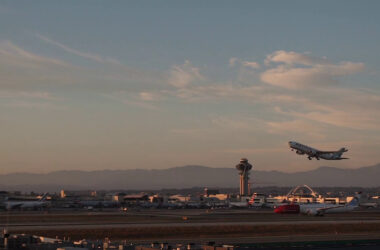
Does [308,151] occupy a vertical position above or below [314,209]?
above

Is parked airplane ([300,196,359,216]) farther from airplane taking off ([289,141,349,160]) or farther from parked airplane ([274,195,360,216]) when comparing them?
airplane taking off ([289,141,349,160])

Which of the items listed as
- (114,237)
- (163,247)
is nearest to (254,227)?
(114,237)

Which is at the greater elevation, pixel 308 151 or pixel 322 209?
pixel 308 151

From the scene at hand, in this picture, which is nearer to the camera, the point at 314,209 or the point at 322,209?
the point at 322,209

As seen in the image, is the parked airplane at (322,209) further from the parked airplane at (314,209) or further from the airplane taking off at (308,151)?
the airplane taking off at (308,151)

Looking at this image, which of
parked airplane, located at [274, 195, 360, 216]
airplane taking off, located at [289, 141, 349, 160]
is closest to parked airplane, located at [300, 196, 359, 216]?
parked airplane, located at [274, 195, 360, 216]

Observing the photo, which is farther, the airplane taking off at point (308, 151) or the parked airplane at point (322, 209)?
the airplane taking off at point (308, 151)

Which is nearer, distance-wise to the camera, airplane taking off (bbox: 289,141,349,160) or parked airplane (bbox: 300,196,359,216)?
parked airplane (bbox: 300,196,359,216)

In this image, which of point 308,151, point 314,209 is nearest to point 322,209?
point 314,209

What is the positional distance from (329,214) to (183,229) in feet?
258

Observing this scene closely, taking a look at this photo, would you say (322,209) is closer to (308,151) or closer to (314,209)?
(314,209)

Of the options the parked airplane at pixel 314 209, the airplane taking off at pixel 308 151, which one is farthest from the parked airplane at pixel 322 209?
the airplane taking off at pixel 308 151

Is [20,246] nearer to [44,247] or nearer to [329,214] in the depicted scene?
[44,247]

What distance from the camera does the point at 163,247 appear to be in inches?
2280
